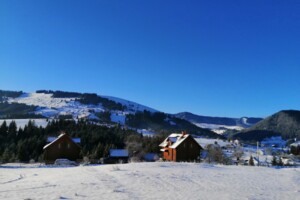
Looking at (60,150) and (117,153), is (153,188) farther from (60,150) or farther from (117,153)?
(117,153)

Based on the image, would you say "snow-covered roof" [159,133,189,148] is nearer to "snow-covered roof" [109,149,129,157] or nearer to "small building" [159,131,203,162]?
"small building" [159,131,203,162]

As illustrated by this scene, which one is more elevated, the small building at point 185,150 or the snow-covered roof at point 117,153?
the small building at point 185,150

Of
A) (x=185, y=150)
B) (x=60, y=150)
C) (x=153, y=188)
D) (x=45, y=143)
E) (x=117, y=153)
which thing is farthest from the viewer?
(x=45, y=143)

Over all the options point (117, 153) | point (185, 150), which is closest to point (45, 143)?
point (117, 153)

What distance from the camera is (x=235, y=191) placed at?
805 inches

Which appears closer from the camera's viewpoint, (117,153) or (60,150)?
(60,150)

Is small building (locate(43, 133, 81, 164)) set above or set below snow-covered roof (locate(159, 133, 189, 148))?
below

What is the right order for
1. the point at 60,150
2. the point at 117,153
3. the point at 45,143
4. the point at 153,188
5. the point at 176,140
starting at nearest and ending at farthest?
the point at 153,188 → the point at 176,140 → the point at 60,150 → the point at 117,153 → the point at 45,143

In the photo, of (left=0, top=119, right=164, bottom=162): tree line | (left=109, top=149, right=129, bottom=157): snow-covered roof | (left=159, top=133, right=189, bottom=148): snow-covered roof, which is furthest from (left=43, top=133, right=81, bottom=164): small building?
(left=159, top=133, right=189, bottom=148): snow-covered roof

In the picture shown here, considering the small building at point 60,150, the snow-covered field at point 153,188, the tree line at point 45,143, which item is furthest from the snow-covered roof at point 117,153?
the snow-covered field at point 153,188

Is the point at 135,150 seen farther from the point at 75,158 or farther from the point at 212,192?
the point at 212,192

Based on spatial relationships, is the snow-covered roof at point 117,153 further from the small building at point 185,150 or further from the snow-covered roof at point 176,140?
the small building at point 185,150

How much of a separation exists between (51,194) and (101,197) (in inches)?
112

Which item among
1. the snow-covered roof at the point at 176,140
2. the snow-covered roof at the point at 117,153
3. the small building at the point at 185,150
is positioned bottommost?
the snow-covered roof at the point at 117,153
